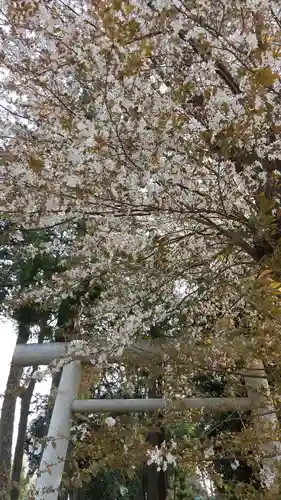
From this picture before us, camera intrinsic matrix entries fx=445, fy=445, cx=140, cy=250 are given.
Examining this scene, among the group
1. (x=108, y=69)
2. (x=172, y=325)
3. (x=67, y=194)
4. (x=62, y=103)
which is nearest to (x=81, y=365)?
(x=172, y=325)

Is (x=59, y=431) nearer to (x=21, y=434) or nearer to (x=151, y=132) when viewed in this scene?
(x=151, y=132)

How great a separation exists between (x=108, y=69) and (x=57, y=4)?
2.42 feet

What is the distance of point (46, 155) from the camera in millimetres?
2043

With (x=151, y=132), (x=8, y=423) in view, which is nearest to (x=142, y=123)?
(x=151, y=132)

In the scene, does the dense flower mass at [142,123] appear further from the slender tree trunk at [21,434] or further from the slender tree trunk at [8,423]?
the slender tree trunk at [21,434]

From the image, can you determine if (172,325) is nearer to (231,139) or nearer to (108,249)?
(108,249)

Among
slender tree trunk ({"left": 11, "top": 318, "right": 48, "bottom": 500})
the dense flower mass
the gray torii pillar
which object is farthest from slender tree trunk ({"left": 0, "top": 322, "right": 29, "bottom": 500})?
the dense flower mass

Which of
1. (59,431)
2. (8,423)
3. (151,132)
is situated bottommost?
(59,431)

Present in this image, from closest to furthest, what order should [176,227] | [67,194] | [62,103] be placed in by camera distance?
[62,103] → [67,194] → [176,227]

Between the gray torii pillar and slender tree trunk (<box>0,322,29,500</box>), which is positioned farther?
slender tree trunk (<box>0,322,29,500</box>)

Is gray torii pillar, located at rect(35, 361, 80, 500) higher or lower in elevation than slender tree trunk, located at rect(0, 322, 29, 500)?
lower

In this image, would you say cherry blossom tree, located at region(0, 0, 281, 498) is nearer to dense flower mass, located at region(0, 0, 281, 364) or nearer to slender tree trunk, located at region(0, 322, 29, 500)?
dense flower mass, located at region(0, 0, 281, 364)

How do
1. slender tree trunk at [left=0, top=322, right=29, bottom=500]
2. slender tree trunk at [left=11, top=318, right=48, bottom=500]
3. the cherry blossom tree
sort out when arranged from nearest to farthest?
the cherry blossom tree, slender tree trunk at [left=0, top=322, right=29, bottom=500], slender tree trunk at [left=11, top=318, right=48, bottom=500]

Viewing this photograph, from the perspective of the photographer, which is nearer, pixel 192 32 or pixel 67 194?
pixel 192 32
